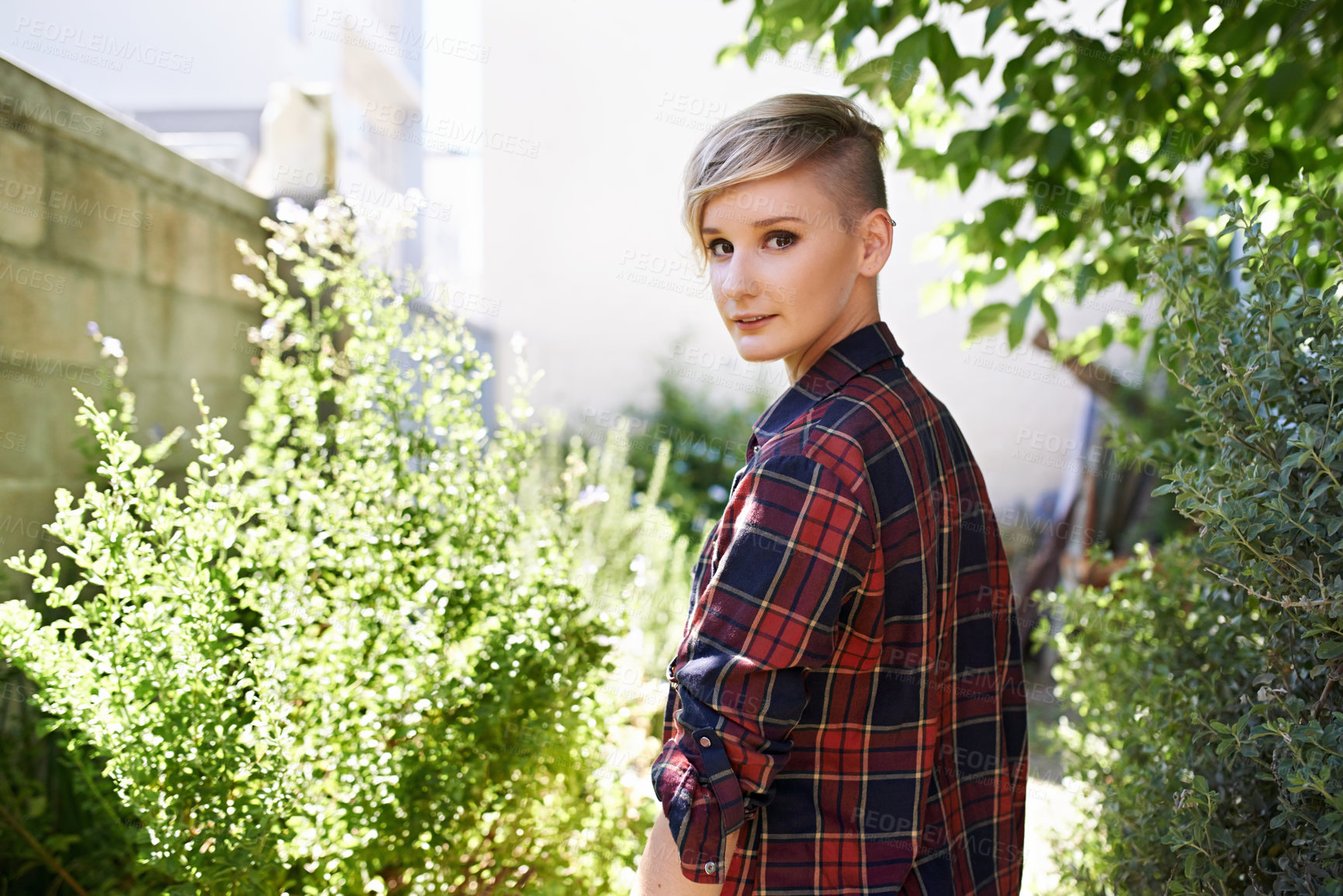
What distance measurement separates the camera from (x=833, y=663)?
1.06 meters

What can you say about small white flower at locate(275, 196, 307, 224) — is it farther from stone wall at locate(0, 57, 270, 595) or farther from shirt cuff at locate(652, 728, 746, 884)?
shirt cuff at locate(652, 728, 746, 884)

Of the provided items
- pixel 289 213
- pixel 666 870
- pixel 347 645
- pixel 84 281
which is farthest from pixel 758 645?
pixel 84 281

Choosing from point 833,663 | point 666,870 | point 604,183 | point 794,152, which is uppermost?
point 604,183

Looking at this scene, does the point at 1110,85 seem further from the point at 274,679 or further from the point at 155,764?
the point at 155,764

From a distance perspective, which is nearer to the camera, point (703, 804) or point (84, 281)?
point (703, 804)

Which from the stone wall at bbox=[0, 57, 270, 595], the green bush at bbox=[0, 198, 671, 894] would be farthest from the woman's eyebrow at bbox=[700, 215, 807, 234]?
the stone wall at bbox=[0, 57, 270, 595]

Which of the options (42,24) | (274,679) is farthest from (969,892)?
(42,24)

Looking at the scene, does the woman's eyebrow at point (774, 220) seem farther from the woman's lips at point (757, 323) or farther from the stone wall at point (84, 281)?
the stone wall at point (84, 281)

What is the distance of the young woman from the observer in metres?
0.97

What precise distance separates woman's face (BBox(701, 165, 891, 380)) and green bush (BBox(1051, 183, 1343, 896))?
0.55m

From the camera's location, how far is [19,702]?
6.16ft

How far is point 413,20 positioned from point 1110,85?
15.0 meters

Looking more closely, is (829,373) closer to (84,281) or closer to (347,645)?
(347,645)

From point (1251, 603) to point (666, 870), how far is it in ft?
3.55
